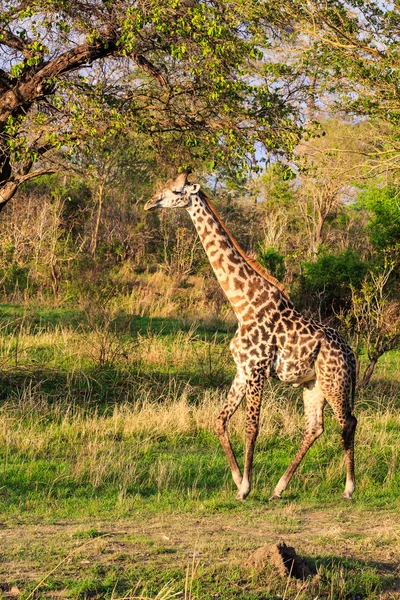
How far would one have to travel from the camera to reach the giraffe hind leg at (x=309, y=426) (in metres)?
7.96

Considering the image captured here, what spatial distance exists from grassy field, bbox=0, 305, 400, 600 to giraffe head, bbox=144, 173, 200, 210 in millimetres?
2657

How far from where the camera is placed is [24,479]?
8.20 m

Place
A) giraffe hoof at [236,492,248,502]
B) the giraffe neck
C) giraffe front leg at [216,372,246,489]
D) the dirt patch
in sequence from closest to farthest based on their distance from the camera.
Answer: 1. the dirt patch
2. giraffe hoof at [236,492,248,502]
3. giraffe front leg at [216,372,246,489]
4. the giraffe neck

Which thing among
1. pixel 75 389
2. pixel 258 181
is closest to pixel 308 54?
pixel 75 389

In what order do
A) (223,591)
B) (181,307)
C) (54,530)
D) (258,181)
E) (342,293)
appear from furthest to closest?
(258,181), (181,307), (342,293), (54,530), (223,591)

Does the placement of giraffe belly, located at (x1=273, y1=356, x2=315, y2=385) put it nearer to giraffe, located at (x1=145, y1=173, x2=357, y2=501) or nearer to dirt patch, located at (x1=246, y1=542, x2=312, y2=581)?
giraffe, located at (x1=145, y1=173, x2=357, y2=501)

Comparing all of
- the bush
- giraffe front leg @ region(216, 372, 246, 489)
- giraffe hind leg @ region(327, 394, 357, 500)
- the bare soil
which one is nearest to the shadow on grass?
the bush

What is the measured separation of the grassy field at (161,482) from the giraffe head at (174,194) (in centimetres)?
266

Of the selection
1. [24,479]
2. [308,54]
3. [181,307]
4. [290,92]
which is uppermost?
[308,54]

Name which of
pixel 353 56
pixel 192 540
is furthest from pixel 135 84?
pixel 192 540

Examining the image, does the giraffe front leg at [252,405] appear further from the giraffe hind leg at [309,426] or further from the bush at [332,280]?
the bush at [332,280]

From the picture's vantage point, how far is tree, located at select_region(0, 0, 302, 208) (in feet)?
33.3

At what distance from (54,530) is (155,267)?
18.2 meters

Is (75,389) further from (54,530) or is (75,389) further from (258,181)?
(258,181)
